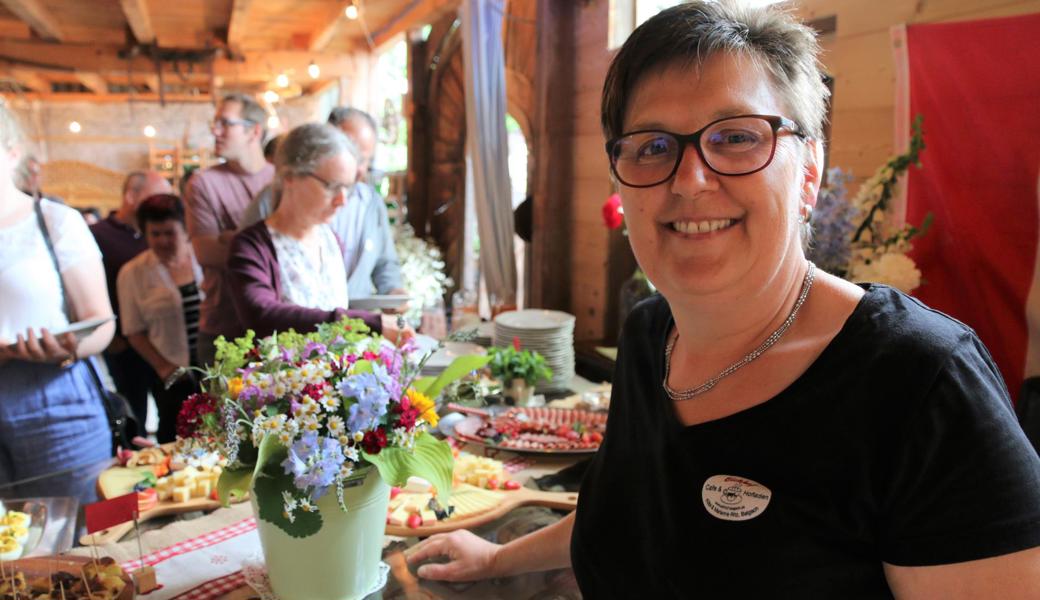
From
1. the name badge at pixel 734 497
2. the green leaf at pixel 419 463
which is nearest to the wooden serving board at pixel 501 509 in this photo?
the green leaf at pixel 419 463

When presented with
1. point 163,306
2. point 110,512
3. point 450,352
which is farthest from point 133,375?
point 110,512

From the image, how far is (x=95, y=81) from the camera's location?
9844 mm

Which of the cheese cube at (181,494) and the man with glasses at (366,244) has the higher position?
the man with glasses at (366,244)

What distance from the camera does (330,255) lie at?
247 cm

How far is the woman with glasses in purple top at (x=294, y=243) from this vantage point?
2.23 meters

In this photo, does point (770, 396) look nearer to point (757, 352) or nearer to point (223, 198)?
point (757, 352)

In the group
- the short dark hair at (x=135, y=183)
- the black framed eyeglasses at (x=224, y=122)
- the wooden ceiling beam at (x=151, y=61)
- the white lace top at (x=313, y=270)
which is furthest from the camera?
the wooden ceiling beam at (x=151, y=61)

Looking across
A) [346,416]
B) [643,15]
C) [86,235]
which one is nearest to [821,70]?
[346,416]

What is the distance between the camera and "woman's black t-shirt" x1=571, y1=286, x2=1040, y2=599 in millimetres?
704

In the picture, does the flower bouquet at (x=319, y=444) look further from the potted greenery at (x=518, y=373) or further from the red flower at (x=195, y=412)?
the potted greenery at (x=518, y=373)

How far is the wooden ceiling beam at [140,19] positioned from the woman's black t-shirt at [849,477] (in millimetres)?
5804

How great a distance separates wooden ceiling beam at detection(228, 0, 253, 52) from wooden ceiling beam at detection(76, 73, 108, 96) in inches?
105

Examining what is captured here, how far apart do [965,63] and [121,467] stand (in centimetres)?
233

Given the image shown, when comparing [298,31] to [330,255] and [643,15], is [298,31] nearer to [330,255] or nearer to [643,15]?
[643,15]
